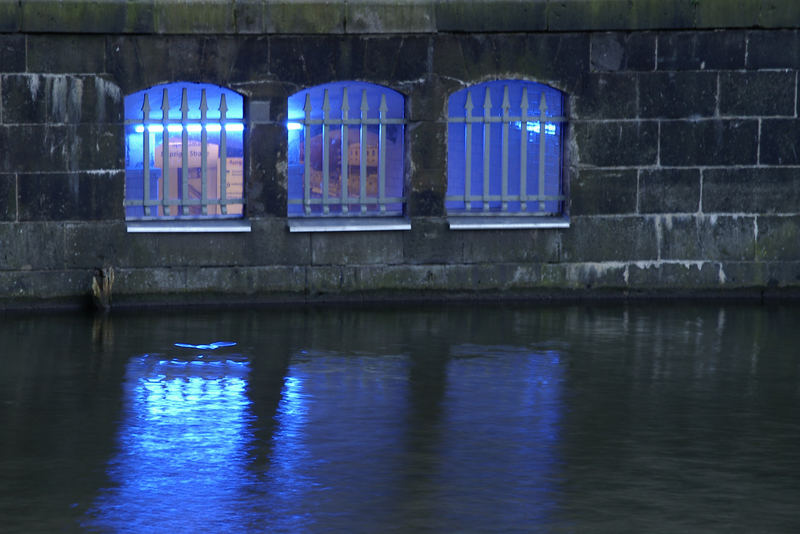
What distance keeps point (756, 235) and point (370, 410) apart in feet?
21.7

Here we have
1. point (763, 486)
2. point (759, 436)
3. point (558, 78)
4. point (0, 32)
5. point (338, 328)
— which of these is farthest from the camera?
point (558, 78)

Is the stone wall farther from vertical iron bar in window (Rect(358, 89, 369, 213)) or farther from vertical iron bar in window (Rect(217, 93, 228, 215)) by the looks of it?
vertical iron bar in window (Rect(358, 89, 369, 213))

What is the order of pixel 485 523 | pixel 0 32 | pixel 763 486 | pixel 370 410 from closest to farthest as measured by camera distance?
pixel 485 523 < pixel 763 486 < pixel 370 410 < pixel 0 32

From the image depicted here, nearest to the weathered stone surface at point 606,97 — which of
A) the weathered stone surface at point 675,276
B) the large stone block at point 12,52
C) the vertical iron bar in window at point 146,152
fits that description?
the weathered stone surface at point 675,276

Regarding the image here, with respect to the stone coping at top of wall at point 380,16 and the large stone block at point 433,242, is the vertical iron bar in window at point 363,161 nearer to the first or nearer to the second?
the large stone block at point 433,242

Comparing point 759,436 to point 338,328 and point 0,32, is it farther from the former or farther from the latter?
point 0,32

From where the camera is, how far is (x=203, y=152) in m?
14.5

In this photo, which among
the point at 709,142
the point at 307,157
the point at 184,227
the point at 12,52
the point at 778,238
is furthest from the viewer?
the point at 778,238

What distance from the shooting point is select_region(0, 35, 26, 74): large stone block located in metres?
13.8

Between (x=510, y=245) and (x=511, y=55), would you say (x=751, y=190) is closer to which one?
(x=510, y=245)

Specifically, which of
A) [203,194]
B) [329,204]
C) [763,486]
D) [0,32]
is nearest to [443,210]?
[329,204]

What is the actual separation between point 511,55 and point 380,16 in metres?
1.23

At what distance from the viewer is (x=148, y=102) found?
14.3 m

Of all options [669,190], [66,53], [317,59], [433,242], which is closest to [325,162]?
[317,59]
